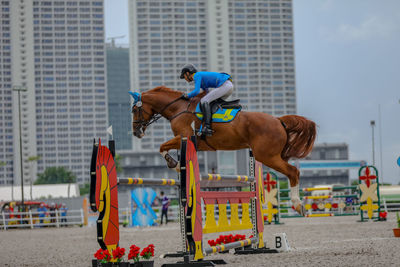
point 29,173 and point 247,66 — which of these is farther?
point 247,66

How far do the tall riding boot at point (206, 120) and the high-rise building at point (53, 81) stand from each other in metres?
107

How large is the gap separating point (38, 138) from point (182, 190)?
110 meters

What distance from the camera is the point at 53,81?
11712cm

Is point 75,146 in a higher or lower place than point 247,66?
lower

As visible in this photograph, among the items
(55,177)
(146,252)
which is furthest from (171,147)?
(55,177)

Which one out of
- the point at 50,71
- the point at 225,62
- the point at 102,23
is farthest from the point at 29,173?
the point at 225,62

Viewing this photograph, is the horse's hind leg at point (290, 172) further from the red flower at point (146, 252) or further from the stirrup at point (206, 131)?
the red flower at point (146, 252)

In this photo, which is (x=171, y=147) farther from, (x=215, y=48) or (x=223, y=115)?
(x=215, y=48)

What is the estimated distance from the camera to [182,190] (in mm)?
6711

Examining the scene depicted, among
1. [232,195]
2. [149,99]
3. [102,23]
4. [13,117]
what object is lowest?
[232,195]

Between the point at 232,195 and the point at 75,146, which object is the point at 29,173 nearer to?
the point at 75,146

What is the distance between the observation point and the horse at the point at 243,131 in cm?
740

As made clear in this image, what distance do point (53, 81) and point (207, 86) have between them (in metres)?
113

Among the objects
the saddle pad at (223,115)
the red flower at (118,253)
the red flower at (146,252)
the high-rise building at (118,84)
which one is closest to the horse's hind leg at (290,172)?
the saddle pad at (223,115)
